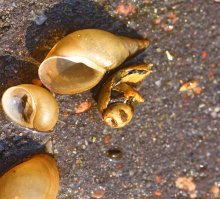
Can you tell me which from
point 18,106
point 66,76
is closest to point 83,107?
point 66,76

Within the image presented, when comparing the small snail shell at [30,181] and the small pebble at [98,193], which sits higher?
the small snail shell at [30,181]

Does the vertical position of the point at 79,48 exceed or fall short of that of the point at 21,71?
it exceeds it

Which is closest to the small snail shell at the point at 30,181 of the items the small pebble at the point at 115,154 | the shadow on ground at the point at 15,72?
the small pebble at the point at 115,154

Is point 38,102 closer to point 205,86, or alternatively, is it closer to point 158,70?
point 158,70

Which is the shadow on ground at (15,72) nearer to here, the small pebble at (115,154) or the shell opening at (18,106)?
the shell opening at (18,106)

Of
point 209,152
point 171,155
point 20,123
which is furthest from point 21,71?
point 209,152

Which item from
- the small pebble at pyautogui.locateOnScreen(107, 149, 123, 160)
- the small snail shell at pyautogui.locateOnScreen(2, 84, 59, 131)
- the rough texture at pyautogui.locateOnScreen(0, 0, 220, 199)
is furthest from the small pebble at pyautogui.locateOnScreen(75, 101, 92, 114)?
the small pebble at pyautogui.locateOnScreen(107, 149, 123, 160)
